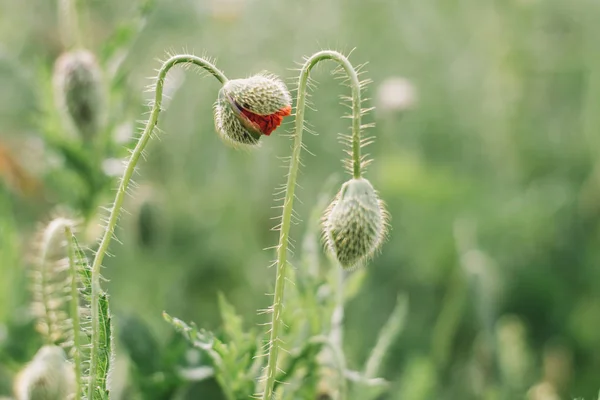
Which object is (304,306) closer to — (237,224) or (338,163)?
(237,224)

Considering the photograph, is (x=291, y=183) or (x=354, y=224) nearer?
(x=291, y=183)

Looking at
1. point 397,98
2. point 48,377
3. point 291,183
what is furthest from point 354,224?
point 397,98

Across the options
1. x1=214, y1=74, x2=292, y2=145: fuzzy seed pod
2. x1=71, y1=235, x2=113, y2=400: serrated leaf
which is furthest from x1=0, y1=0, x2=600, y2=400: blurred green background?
x1=214, y1=74, x2=292, y2=145: fuzzy seed pod

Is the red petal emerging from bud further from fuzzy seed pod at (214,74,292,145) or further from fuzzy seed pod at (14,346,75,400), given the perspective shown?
fuzzy seed pod at (14,346,75,400)

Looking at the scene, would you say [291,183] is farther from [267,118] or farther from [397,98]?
[397,98]

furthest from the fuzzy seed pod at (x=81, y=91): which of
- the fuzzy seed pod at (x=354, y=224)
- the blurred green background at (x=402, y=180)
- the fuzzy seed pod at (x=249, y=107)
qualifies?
the fuzzy seed pod at (x=354, y=224)
